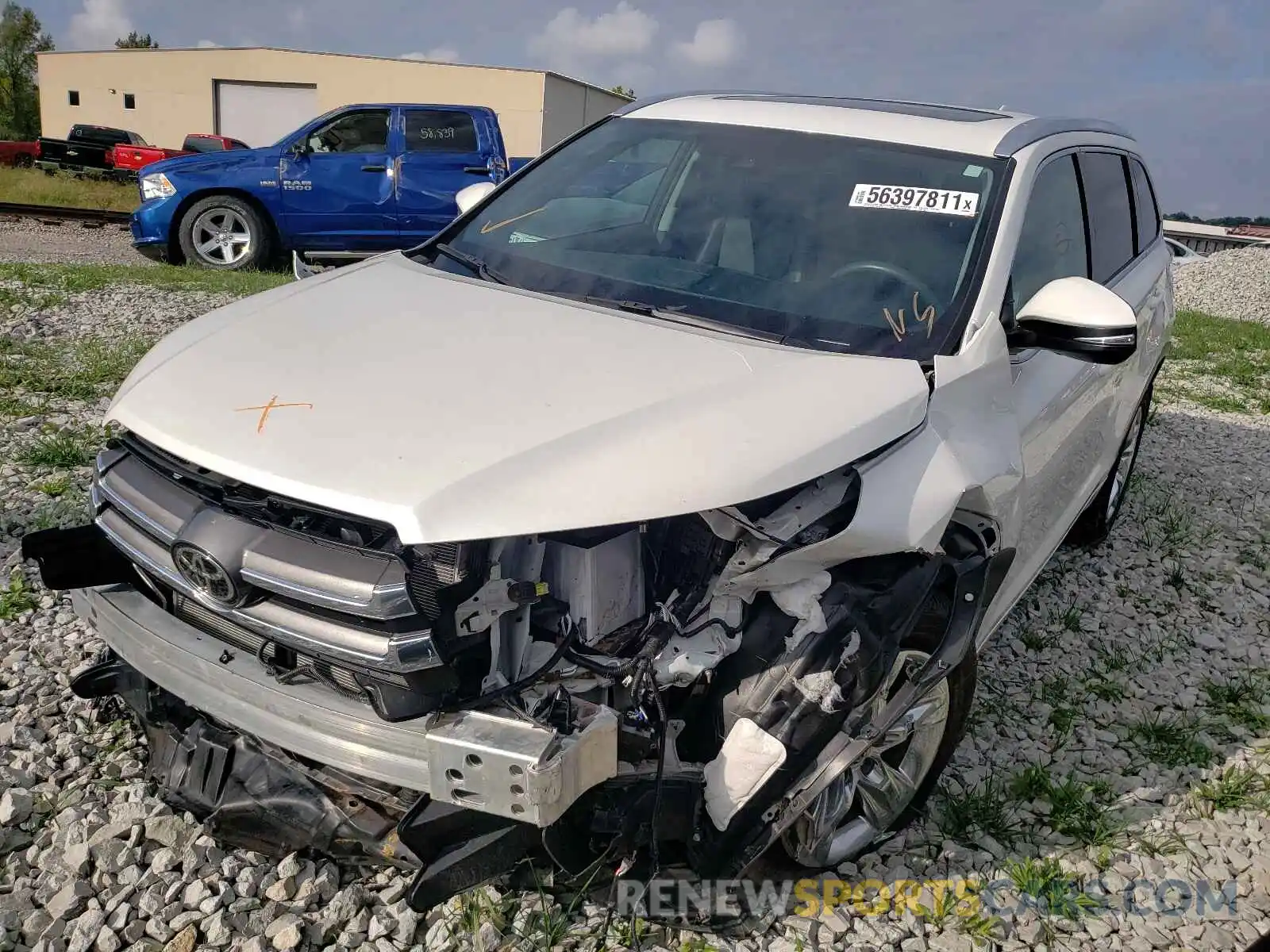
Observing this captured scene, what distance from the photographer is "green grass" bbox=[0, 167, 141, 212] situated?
59.6ft

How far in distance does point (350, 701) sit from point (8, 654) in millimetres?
1917

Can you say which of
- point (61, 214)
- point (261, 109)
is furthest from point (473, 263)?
point (261, 109)

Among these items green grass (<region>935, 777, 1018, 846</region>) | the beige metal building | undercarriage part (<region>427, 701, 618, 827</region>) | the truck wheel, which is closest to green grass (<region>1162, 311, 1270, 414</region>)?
green grass (<region>935, 777, 1018, 846</region>)

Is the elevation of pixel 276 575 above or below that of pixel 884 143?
below

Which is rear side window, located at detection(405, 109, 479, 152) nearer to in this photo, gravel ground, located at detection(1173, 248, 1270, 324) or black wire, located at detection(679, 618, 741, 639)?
black wire, located at detection(679, 618, 741, 639)

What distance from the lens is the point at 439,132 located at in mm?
10945

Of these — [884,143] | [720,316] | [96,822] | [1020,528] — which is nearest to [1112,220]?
[884,143]

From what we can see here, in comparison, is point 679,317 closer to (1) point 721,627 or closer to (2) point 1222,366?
(1) point 721,627

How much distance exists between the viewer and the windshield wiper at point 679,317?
103 inches

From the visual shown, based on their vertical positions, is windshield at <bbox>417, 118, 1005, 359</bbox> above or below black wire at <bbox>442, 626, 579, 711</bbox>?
above

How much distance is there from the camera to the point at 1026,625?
13.6ft

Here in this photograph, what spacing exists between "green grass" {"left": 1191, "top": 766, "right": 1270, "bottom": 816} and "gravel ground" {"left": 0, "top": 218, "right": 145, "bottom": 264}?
1119 centimetres

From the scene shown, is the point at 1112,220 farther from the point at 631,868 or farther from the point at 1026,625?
the point at 631,868

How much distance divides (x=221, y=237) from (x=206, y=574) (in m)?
9.72
